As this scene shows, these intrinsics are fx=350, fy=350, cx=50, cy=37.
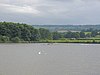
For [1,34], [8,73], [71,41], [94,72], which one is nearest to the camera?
[8,73]

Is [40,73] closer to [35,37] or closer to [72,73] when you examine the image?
[72,73]

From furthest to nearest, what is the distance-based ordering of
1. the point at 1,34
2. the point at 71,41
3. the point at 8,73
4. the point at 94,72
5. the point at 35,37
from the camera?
the point at 71,41, the point at 35,37, the point at 1,34, the point at 94,72, the point at 8,73

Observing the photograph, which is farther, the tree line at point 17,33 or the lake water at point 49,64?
the tree line at point 17,33

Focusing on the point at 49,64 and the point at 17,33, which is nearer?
the point at 49,64

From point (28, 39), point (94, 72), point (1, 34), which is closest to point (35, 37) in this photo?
point (28, 39)

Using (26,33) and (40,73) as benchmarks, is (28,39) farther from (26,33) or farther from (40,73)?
(40,73)

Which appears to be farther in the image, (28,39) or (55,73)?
(28,39)

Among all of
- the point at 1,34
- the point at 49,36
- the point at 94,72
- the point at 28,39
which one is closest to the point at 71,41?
the point at 49,36

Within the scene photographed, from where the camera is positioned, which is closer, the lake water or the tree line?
the lake water

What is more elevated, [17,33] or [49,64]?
[17,33]
